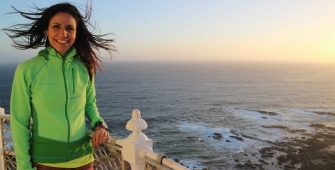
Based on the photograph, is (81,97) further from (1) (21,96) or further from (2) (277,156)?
(2) (277,156)

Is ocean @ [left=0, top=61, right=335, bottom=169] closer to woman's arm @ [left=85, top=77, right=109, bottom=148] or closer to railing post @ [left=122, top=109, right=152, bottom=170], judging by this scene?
railing post @ [left=122, top=109, right=152, bottom=170]

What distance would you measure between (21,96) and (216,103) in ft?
201

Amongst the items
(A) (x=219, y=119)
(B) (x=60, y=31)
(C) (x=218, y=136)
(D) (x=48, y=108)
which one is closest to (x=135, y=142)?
(D) (x=48, y=108)

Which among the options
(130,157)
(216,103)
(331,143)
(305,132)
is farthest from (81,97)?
(216,103)

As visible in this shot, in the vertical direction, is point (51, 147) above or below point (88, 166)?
above

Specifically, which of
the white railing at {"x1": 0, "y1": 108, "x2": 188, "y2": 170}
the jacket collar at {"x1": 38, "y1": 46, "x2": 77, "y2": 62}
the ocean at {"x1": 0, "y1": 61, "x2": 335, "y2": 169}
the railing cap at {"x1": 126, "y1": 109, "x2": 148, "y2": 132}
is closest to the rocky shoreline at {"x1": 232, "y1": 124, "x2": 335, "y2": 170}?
the ocean at {"x1": 0, "y1": 61, "x2": 335, "y2": 169}

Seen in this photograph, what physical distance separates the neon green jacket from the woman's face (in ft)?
0.18

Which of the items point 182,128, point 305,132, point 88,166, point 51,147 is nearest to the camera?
point 51,147

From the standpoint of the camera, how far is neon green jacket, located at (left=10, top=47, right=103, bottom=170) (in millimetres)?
2021

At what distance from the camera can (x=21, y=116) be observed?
80.1 inches

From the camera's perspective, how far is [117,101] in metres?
63.2

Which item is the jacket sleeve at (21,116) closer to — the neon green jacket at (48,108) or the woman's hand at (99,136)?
the neon green jacket at (48,108)

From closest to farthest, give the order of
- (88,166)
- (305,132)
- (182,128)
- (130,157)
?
(88,166), (130,157), (305,132), (182,128)

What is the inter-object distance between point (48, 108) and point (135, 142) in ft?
2.78
